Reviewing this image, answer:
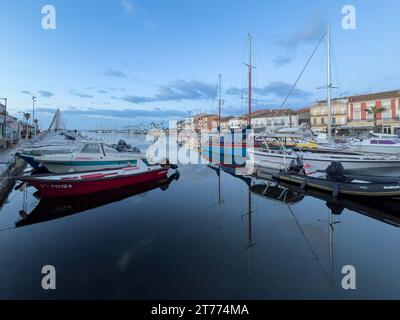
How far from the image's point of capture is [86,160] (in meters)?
15.0

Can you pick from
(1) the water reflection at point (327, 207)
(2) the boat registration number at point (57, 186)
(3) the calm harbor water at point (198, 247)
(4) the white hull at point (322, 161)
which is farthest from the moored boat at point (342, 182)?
(2) the boat registration number at point (57, 186)

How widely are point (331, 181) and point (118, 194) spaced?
417 inches

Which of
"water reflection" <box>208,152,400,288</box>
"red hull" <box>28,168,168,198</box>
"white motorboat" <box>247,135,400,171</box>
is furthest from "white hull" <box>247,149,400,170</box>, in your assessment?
"red hull" <box>28,168,168,198</box>

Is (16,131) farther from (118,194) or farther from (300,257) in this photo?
(300,257)

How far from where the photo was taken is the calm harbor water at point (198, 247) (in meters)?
5.25

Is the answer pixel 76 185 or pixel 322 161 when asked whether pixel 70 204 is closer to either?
pixel 76 185

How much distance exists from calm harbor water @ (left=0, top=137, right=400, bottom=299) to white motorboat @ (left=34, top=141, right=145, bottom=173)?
316 centimetres

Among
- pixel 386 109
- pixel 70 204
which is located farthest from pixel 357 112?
pixel 70 204

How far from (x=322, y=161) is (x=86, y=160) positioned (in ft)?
49.0

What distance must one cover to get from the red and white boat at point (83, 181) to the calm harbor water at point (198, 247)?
625 millimetres

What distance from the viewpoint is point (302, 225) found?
8797 mm
